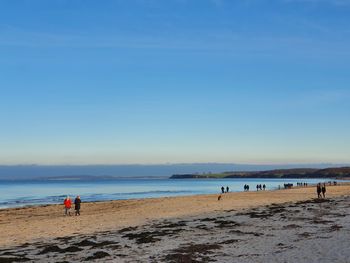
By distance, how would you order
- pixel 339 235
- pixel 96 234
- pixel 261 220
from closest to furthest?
1. pixel 339 235
2. pixel 96 234
3. pixel 261 220

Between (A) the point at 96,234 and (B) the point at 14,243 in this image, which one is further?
(A) the point at 96,234

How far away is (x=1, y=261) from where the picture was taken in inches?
612

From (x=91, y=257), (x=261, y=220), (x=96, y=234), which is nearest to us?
(x=91, y=257)

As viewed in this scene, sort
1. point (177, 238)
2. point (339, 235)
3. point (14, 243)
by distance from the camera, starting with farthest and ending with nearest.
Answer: point (14, 243), point (177, 238), point (339, 235)

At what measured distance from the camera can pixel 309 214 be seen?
87.9 feet

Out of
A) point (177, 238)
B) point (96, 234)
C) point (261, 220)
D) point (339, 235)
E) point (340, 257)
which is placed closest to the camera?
point (340, 257)

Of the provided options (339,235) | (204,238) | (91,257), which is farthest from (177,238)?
(339,235)

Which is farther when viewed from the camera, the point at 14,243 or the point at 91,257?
the point at 14,243

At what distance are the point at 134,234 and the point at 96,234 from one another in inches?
88.1

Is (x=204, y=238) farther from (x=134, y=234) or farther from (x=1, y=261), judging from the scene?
(x=1, y=261)

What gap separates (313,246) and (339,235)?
2533 mm

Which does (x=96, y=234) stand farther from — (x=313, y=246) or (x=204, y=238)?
(x=313, y=246)

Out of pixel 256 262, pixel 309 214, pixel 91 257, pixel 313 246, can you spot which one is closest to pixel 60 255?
pixel 91 257

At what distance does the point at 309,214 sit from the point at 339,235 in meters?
9.16
